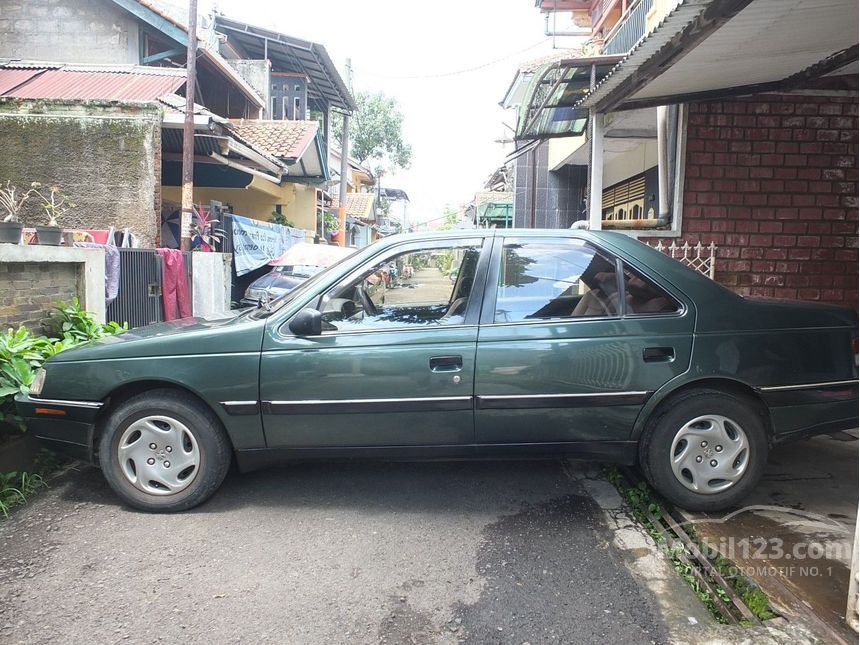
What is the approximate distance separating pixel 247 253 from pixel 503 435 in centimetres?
1042

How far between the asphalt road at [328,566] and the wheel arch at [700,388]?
2.16 feet

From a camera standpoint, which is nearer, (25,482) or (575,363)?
(575,363)

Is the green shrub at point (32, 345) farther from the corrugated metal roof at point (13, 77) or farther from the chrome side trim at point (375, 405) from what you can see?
the corrugated metal roof at point (13, 77)

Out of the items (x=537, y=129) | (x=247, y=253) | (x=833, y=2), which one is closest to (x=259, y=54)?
(x=247, y=253)

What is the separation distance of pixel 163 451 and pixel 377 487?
1288 mm

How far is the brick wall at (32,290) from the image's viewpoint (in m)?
4.91

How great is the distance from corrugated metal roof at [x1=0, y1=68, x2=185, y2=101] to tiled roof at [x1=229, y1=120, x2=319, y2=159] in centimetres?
210

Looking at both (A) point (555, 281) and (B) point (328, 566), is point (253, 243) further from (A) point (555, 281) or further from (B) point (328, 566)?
(B) point (328, 566)

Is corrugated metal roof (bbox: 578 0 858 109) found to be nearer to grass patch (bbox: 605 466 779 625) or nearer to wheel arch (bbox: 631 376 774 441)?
wheel arch (bbox: 631 376 774 441)

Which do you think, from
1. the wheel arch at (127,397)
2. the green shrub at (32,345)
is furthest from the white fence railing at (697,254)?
the green shrub at (32,345)

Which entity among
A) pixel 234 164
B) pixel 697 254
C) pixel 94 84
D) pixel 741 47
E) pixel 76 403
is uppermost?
pixel 94 84

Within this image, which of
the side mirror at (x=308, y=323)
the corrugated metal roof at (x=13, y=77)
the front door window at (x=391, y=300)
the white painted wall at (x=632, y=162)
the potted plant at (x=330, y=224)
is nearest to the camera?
the side mirror at (x=308, y=323)

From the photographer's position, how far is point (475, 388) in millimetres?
3486

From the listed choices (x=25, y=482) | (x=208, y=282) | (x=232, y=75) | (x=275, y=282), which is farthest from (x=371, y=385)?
(x=232, y=75)
